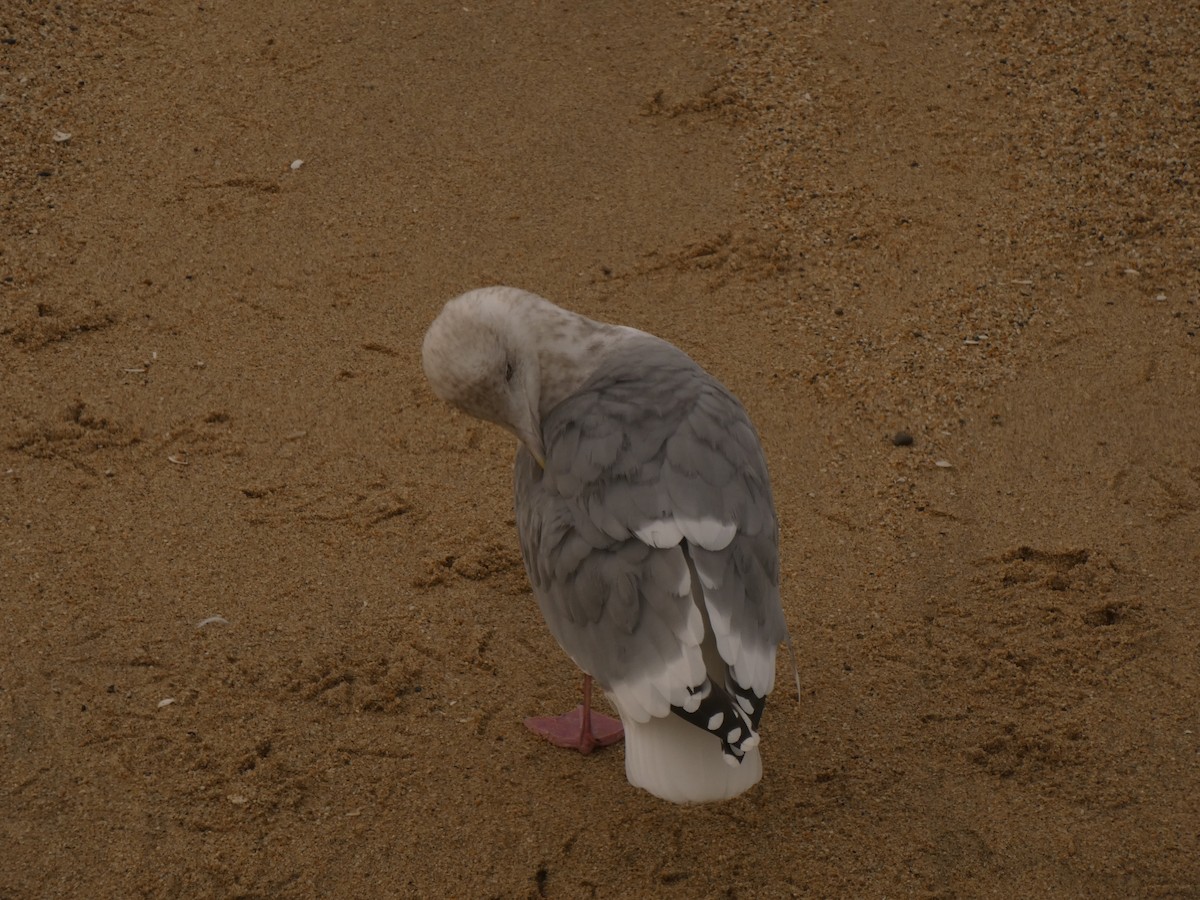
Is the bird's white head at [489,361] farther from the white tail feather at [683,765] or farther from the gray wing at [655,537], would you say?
the white tail feather at [683,765]

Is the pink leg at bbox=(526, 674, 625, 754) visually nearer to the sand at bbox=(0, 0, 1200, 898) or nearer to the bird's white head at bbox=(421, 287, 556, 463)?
the sand at bbox=(0, 0, 1200, 898)

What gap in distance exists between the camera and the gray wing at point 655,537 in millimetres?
2896

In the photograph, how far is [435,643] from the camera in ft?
12.9

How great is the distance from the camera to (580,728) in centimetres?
371

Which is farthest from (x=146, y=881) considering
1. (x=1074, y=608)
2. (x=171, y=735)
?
(x=1074, y=608)

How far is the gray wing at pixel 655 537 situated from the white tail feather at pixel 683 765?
0.11 meters

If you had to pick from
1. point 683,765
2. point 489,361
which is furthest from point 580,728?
point 489,361

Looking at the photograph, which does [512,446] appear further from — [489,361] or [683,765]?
[683,765]

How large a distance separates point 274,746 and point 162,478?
1372mm

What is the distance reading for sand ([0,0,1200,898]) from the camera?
3.38 meters

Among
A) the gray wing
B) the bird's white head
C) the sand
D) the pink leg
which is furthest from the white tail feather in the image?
the bird's white head

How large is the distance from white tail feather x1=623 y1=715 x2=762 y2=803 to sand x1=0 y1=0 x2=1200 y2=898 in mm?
487

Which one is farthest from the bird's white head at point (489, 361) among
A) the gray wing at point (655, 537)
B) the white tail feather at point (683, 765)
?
the white tail feather at point (683, 765)

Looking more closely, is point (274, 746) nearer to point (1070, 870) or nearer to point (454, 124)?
point (1070, 870)
